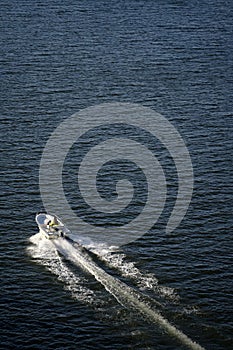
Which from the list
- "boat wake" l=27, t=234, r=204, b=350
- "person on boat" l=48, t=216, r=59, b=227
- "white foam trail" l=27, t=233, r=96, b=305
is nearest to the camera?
"boat wake" l=27, t=234, r=204, b=350

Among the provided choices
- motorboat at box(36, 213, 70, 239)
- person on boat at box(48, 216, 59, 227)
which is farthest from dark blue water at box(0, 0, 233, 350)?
person on boat at box(48, 216, 59, 227)

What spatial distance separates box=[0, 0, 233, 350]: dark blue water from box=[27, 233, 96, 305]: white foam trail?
0.19 m

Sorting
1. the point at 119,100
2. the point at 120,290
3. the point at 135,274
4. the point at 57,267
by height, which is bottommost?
the point at 120,290

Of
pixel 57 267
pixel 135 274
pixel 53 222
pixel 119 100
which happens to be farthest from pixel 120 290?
pixel 119 100

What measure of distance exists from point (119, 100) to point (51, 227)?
155 ft

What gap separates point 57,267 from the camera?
292 feet

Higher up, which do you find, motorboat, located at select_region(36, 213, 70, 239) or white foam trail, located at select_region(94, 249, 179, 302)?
motorboat, located at select_region(36, 213, 70, 239)

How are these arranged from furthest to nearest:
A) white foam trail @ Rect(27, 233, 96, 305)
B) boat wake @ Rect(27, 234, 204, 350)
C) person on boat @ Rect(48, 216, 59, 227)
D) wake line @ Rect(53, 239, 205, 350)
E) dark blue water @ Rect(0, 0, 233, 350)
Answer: person on boat @ Rect(48, 216, 59, 227) < white foam trail @ Rect(27, 233, 96, 305) < dark blue water @ Rect(0, 0, 233, 350) < boat wake @ Rect(27, 234, 204, 350) < wake line @ Rect(53, 239, 205, 350)

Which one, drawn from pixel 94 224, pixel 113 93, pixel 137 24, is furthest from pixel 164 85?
pixel 94 224

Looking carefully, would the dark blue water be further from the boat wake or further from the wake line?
the wake line

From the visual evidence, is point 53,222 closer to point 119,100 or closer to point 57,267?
point 57,267

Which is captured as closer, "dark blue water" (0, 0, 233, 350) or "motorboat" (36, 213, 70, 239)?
"dark blue water" (0, 0, 233, 350)

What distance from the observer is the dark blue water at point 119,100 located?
79.4 m

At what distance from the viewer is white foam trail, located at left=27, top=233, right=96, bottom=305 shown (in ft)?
275
